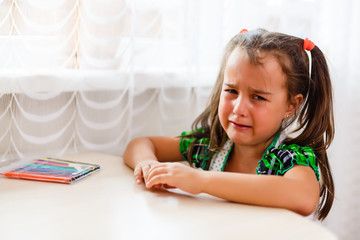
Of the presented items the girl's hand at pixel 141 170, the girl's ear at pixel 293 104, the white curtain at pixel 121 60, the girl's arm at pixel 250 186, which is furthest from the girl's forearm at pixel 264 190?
the white curtain at pixel 121 60

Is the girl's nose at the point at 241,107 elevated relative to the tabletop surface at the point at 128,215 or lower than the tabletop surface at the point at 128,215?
elevated

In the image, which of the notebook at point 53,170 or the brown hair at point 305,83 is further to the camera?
the brown hair at point 305,83

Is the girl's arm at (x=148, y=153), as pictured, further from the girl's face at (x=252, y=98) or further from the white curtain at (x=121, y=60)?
the girl's face at (x=252, y=98)

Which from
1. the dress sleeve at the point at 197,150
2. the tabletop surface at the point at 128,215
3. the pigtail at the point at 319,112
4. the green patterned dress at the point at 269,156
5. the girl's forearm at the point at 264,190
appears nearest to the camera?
the tabletop surface at the point at 128,215

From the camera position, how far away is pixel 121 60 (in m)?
0.98

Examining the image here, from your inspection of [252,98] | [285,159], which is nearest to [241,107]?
[252,98]

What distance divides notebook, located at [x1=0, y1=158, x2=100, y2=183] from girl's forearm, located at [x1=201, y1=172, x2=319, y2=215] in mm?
252

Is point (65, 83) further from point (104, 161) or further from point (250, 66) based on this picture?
point (250, 66)

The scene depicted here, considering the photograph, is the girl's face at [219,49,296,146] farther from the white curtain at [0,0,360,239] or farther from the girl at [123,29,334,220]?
the white curtain at [0,0,360,239]

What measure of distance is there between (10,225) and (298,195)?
1.53 feet

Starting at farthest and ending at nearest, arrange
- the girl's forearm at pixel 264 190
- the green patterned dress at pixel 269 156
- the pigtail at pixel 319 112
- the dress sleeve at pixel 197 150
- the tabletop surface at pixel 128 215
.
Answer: the dress sleeve at pixel 197 150 → the pigtail at pixel 319 112 → the green patterned dress at pixel 269 156 → the girl's forearm at pixel 264 190 → the tabletop surface at pixel 128 215

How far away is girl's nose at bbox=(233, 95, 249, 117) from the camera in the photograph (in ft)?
2.71

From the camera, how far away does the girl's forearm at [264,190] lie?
0.67 m

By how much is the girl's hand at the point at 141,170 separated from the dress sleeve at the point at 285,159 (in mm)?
241
